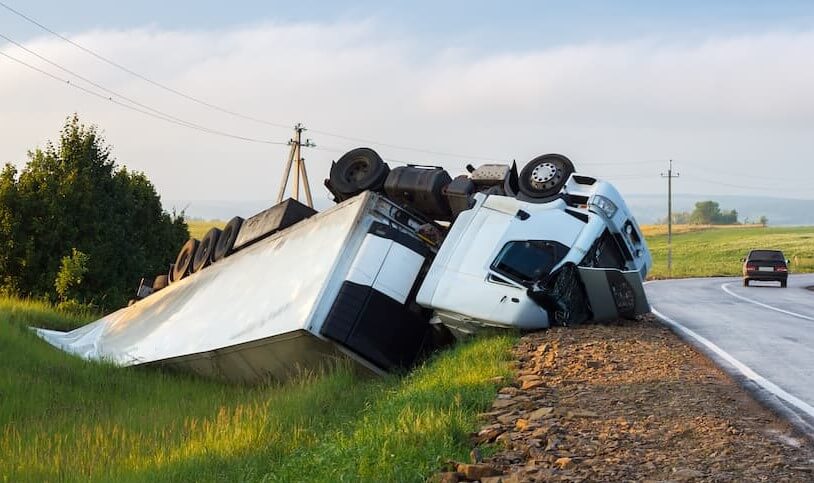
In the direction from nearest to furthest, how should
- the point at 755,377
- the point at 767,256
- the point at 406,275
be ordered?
the point at 755,377
the point at 406,275
the point at 767,256

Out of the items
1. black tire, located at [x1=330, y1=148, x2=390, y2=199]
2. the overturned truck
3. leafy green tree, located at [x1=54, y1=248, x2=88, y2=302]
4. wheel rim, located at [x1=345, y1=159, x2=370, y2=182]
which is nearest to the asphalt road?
the overturned truck

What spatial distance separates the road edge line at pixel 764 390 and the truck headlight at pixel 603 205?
2057 millimetres

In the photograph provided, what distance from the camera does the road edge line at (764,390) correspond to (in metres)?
6.64

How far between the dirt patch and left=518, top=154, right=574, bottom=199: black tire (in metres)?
3.27

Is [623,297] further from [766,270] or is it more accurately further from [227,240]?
[766,270]

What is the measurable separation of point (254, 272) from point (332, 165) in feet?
8.68

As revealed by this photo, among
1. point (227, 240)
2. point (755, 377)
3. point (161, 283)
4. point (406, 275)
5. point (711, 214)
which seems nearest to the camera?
point (755, 377)

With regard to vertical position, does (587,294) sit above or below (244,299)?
above

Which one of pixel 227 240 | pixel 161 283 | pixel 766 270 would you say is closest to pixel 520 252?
pixel 227 240

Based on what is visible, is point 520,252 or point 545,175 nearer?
point 520,252

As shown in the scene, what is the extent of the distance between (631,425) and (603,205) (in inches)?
243

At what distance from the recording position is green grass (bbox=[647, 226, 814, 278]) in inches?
2145

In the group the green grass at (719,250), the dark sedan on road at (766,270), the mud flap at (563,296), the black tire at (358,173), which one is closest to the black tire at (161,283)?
the black tire at (358,173)

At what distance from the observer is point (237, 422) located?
850 centimetres
